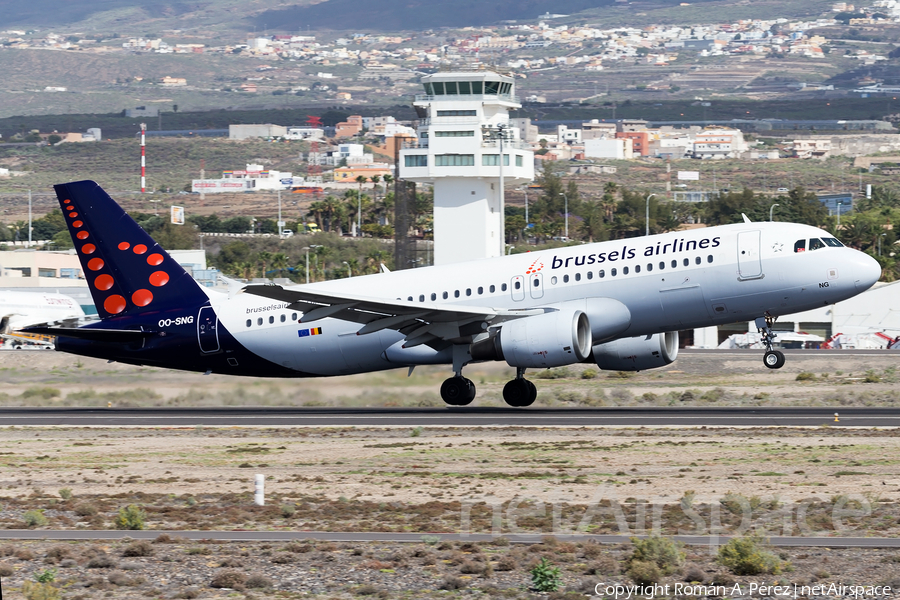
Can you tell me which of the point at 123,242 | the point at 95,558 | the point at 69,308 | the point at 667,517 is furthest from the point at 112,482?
the point at 69,308

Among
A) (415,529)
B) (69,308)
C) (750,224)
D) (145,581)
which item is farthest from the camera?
(69,308)

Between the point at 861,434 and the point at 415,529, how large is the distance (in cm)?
1413

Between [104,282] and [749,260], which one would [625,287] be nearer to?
[749,260]

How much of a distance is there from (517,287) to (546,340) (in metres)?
2.76

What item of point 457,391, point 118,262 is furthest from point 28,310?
point 457,391

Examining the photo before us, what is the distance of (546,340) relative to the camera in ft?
101

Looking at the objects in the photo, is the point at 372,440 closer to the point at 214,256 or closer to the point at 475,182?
the point at 475,182

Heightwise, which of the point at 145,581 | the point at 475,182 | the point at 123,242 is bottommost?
the point at 145,581

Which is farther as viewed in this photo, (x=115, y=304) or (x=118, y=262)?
(x=115, y=304)

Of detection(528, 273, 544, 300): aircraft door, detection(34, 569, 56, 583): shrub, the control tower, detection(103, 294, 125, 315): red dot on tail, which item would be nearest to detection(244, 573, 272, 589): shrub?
detection(34, 569, 56, 583): shrub

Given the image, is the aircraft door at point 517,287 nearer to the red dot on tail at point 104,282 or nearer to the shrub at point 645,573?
the red dot on tail at point 104,282

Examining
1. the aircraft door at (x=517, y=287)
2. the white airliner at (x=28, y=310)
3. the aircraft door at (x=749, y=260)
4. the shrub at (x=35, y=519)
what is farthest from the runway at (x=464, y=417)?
the white airliner at (x=28, y=310)

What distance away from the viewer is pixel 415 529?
17.7m

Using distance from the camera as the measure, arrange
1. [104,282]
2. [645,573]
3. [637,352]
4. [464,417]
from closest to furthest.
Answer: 1. [645,573]
2. [464,417]
3. [637,352]
4. [104,282]
